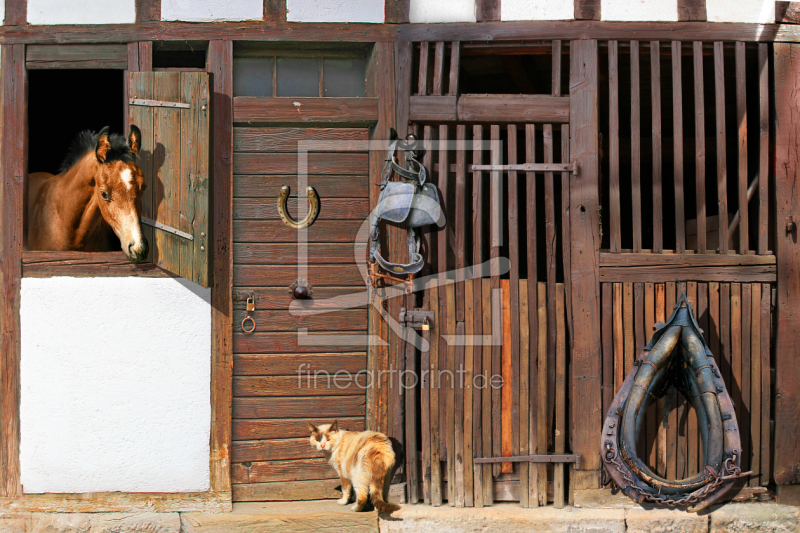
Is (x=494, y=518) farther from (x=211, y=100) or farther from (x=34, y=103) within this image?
(x=34, y=103)

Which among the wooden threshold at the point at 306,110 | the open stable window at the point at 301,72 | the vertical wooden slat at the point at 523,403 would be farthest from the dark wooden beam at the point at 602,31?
the vertical wooden slat at the point at 523,403

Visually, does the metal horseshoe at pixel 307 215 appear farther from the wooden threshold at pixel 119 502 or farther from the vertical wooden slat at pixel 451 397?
the wooden threshold at pixel 119 502

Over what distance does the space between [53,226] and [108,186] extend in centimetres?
87

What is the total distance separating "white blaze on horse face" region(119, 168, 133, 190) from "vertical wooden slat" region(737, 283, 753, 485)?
4344 millimetres

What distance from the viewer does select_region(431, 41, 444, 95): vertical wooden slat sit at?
14.7 feet

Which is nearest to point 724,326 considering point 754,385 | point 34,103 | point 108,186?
point 754,385

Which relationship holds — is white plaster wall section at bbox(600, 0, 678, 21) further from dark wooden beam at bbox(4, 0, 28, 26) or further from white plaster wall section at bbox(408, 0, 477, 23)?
dark wooden beam at bbox(4, 0, 28, 26)

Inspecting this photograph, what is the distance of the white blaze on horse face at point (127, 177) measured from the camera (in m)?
4.14

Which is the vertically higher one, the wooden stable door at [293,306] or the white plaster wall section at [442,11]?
the white plaster wall section at [442,11]

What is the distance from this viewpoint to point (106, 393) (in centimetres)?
448

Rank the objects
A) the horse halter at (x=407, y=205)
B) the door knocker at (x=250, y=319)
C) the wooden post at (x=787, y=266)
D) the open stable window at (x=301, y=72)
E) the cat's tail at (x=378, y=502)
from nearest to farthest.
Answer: the cat's tail at (x=378, y=502) → the horse halter at (x=407, y=205) → the wooden post at (x=787, y=266) → the door knocker at (x=250, y=319) → the open stable window at (x=301, y=72)

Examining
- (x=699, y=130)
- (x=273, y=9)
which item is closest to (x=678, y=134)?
(x=699, y=130)

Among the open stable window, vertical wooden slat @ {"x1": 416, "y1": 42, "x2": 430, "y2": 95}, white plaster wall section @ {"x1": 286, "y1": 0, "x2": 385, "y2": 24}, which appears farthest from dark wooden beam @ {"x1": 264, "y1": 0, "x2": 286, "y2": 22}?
vertical wooden slat @ {"x1": 416, "y1": 42, "x2": 430, "y2": 95}

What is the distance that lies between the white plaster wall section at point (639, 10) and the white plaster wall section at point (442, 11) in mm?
965
